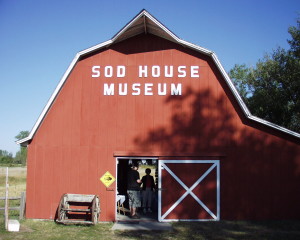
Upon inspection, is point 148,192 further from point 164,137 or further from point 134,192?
point 164,137

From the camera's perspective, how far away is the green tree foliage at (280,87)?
2141cm

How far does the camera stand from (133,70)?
12.4 metres

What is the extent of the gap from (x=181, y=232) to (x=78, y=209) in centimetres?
334

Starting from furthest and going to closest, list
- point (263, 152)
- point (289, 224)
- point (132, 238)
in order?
point (263, 152) < point (289, 224) < point (132, 238)

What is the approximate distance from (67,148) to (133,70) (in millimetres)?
3462

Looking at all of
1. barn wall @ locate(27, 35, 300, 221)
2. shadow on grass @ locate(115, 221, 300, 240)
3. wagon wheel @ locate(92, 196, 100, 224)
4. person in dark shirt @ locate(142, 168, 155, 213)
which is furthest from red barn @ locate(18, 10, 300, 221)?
person in dark shirt @ locate(142, 168, 155, 213)

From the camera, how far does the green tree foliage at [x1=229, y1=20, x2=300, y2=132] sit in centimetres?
2141

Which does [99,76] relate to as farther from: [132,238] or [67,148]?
[132,238]

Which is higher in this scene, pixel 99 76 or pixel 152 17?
pixel 152 17

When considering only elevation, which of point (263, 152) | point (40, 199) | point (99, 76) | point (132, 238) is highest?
point (99, 76)

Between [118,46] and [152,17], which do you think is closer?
[152,17]

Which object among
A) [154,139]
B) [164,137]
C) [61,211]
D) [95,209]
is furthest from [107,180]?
[164,137]

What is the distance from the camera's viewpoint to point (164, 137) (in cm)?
1217

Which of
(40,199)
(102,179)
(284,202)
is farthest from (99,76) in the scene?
(284,202)
